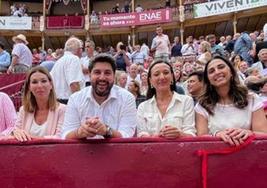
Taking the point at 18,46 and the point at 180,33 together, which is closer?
the point at 18,46

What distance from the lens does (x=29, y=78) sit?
349 centimetres

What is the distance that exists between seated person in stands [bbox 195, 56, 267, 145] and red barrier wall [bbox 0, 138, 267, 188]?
603 mm

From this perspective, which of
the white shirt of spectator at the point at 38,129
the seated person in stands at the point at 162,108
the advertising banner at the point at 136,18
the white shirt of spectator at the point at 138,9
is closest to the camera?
the seated person in stands at the point at 162,108

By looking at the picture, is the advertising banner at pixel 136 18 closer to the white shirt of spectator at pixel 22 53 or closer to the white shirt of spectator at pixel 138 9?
the white shirt of spectator at pixel 138 9

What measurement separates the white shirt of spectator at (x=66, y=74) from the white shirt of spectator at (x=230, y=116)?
2.60 meters

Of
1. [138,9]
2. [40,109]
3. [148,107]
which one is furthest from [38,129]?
[138,9]

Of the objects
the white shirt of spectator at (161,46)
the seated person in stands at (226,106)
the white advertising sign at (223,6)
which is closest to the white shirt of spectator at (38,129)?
the seated person in stands at (226,106)

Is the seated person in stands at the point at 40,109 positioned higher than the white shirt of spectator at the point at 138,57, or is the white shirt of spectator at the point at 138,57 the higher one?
the white shirt of spectator at the point at 138,57

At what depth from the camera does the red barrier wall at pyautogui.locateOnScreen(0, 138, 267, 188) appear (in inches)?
86.8

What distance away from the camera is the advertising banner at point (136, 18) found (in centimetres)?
2495

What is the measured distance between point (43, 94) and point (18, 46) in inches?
198

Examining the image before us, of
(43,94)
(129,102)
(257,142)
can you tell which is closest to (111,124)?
(129,102)

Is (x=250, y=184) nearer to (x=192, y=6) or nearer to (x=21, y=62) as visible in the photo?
(x=21, y=62)

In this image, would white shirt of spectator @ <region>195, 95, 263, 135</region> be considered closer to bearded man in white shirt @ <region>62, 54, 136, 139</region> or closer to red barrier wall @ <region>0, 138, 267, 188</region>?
bearded man in white shirt @ <region>62, 54, 136, 139</region>
